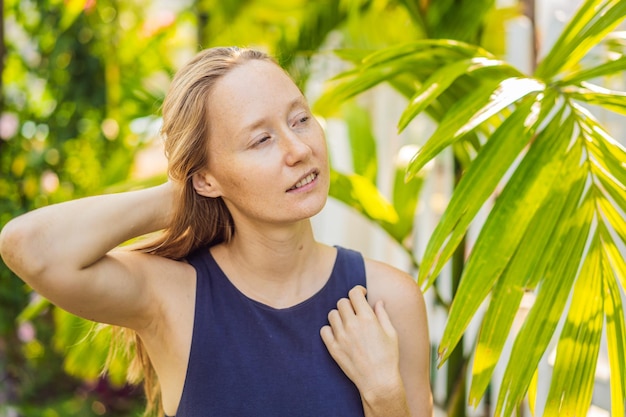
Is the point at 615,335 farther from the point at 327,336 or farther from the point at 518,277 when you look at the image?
the point at 327,336

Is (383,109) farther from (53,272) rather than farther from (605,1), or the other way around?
(53,272)

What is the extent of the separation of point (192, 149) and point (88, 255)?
0.87 ft

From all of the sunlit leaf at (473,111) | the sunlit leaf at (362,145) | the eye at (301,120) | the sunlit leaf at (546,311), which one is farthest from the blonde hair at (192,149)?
Answer: the sunlit leaf at (362,145)

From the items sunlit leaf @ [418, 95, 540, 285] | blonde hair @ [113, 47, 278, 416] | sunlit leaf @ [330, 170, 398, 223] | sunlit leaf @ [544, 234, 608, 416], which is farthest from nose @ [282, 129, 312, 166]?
sunlit leaf @ [330, 170, 398, 223]

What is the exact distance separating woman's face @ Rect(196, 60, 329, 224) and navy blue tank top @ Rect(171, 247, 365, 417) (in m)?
0.20

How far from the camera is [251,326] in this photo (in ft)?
4.89

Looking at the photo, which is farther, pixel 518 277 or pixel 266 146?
pixel 266 146

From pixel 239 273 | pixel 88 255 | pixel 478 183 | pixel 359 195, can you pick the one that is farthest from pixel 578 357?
pixel 359 195

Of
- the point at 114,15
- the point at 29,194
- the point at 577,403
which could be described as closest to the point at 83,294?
the point at 577,403

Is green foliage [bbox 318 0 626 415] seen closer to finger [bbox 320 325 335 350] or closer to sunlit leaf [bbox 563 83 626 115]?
sunlit leaf [bbox 563 83 626 115]

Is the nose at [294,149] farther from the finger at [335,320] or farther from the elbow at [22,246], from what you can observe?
the elbow at [22,246]

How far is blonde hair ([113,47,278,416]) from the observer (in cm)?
143

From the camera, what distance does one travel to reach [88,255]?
133 centimetres

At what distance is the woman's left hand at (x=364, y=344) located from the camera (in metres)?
1.41
